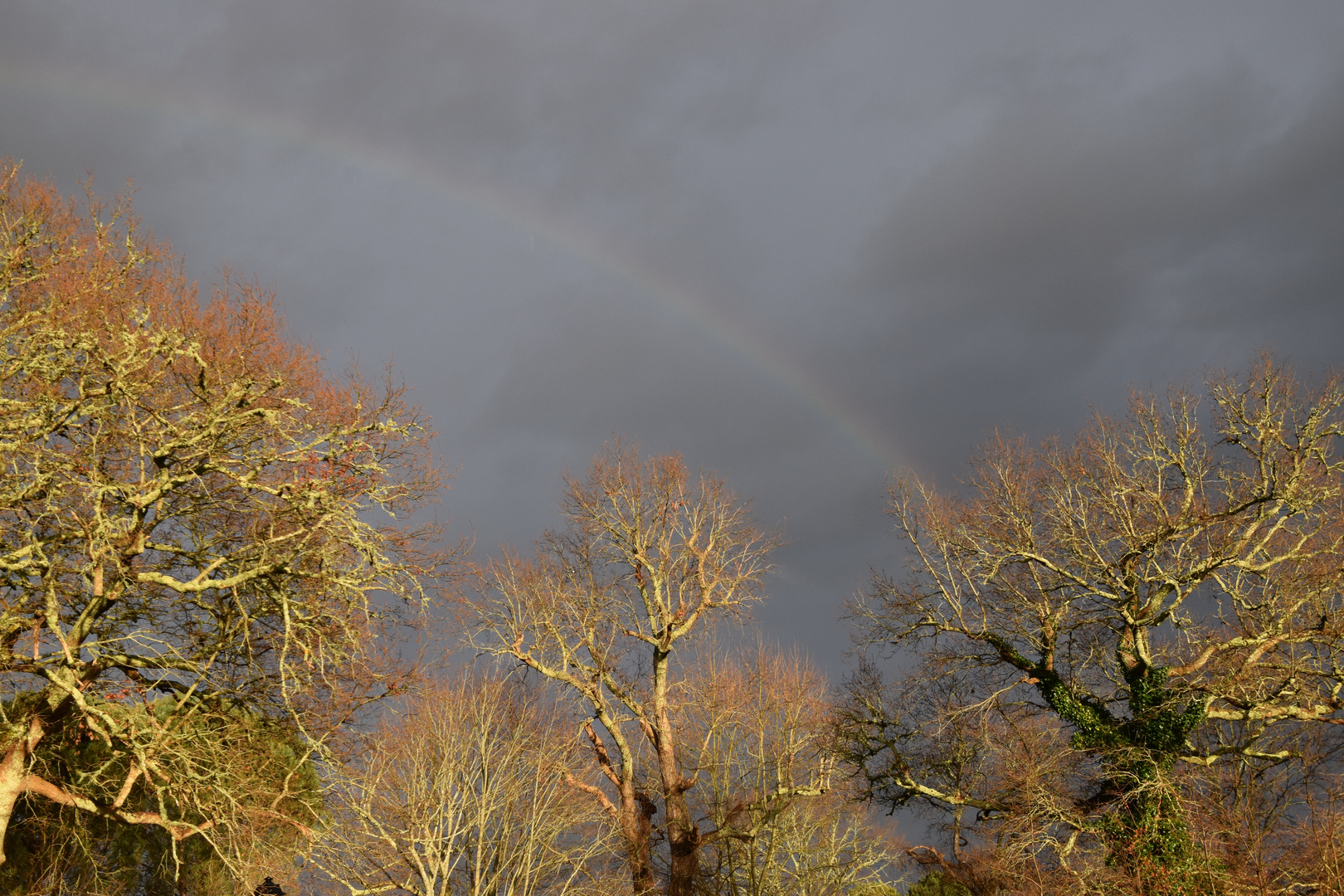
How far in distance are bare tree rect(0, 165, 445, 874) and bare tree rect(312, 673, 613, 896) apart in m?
1.38

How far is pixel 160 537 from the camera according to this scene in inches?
543

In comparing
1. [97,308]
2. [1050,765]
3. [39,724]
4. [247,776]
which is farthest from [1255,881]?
[97,308]

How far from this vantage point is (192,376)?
13375 millimetres

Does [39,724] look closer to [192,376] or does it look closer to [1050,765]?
[192,376]

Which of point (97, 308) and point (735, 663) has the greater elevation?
point (735, 663)

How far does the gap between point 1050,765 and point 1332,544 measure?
7.00 meters

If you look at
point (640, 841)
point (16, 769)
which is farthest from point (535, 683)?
point (16, 769)

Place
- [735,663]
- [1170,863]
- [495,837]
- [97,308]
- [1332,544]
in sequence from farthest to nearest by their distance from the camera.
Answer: [735,663] → [1332,544] → [1170,863] → [495,837] → [97,308]

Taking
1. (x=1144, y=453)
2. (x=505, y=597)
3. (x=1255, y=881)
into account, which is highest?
(x=1144, y=453)

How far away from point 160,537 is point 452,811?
6088mm

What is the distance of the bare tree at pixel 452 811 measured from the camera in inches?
504

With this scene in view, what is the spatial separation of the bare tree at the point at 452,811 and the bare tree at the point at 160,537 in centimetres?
Answer: 138

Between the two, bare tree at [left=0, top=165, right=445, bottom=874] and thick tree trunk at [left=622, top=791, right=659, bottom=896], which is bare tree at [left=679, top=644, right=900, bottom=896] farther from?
bare tree at [left=0, top=165, right=445, bottom=874]

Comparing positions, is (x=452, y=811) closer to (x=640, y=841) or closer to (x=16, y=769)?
(x=16, y=769)
